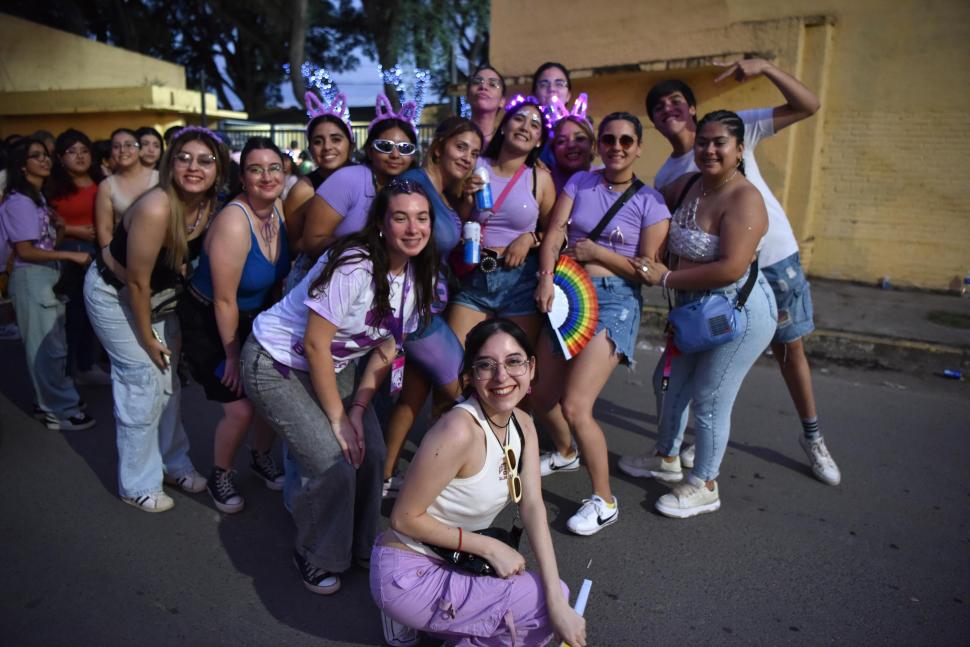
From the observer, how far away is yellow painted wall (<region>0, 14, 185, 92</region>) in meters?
15.8

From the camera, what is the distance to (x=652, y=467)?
4020mm

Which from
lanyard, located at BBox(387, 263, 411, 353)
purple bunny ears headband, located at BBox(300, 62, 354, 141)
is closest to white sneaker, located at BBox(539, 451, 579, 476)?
lanyard, located at BBox(387, 263, 411, 353)

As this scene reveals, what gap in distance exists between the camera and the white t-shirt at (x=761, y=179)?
11.9 ft

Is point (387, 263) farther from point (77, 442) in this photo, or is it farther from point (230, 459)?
point (77, 442)

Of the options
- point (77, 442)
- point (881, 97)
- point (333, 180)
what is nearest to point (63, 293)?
point (77, 442)

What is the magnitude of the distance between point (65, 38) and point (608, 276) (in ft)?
59.6

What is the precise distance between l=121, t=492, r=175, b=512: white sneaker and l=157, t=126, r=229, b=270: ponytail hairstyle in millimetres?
1163

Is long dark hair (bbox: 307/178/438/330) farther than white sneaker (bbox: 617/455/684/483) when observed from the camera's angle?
A: No

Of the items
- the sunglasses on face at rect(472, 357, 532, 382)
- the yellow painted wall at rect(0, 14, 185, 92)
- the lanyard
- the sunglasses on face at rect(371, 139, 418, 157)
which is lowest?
the sunglasses on face at rect(472, 357, 532, 382)

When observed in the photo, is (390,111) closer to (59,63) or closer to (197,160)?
(197,160)

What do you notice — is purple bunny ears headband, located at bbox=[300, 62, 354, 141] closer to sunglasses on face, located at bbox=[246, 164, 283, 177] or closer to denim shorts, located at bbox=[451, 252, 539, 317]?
sunglasses on face, located at bbox=[246, 164, 283, 177]

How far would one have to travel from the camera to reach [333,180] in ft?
11.3

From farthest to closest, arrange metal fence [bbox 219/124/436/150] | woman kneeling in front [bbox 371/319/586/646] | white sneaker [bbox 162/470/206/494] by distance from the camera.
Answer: metal fence [bbox 219/124/436/150] → white sneaker [bbox 162/470/206/494] → woman kneeling in front [bbox 371/319/586/646]

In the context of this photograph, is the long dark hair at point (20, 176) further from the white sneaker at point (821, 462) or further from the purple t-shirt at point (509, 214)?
the white sneaker at point (821, 462)
